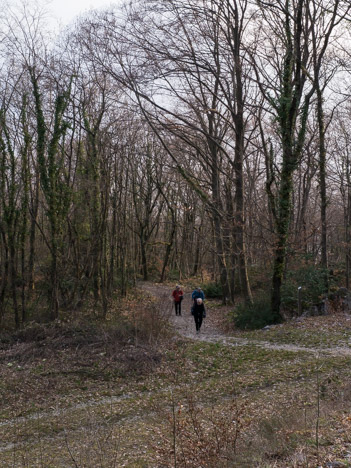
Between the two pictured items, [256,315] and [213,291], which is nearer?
[256,315]

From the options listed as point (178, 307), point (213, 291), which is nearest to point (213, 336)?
point (178, 307)

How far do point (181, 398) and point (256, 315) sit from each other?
27.2 feet

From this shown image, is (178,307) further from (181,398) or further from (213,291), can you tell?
(181,398)

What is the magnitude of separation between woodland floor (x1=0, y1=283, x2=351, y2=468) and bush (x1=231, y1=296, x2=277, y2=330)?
2.79 ft

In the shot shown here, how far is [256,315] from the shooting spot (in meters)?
17.4

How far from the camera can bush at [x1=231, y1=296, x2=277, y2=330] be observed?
Result: 17.0 m

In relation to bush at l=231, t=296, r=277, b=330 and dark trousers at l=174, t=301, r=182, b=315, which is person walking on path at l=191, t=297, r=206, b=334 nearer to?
bush at l=231, t=296, r=277, b=330

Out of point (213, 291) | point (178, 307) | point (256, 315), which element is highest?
point (213, 291)

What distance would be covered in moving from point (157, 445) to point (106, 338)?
7.29 metres

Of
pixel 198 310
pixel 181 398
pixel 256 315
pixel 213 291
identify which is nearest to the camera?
pixel 181 398

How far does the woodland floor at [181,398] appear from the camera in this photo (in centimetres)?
600

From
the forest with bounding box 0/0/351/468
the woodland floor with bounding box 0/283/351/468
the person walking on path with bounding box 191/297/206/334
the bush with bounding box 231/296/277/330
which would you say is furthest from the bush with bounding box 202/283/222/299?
the person walking on path with bounding box 191/297/206/334

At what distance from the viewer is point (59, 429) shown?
8.59m

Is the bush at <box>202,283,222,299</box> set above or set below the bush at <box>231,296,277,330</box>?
above
